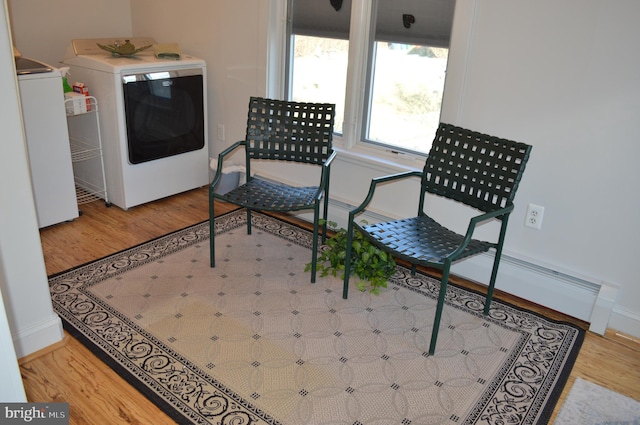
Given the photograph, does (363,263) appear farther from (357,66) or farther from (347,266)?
(357,66)

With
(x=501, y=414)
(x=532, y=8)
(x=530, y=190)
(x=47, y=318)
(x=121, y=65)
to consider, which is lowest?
(x=501, y=414)

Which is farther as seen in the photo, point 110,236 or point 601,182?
point 110,236

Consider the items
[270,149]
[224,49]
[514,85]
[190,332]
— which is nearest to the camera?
[190,332]

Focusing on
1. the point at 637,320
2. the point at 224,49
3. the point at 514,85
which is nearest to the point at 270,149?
the point at 224,49

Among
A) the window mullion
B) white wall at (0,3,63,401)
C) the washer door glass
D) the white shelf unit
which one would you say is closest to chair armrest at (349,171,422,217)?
the window mullion

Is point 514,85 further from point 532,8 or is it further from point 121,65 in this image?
point 121,65

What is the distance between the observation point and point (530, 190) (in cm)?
266

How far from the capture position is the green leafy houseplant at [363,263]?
9.11 ft

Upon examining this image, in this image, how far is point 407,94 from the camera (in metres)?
3.05

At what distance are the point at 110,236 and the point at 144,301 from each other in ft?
2.63

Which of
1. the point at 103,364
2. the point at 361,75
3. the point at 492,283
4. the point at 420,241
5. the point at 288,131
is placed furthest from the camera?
the point at 361,75

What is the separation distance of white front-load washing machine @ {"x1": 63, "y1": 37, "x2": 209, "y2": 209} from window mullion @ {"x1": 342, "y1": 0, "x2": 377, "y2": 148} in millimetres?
1107

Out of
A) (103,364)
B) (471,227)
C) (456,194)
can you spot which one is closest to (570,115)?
(456,194)

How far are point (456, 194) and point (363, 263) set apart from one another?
60 cm
